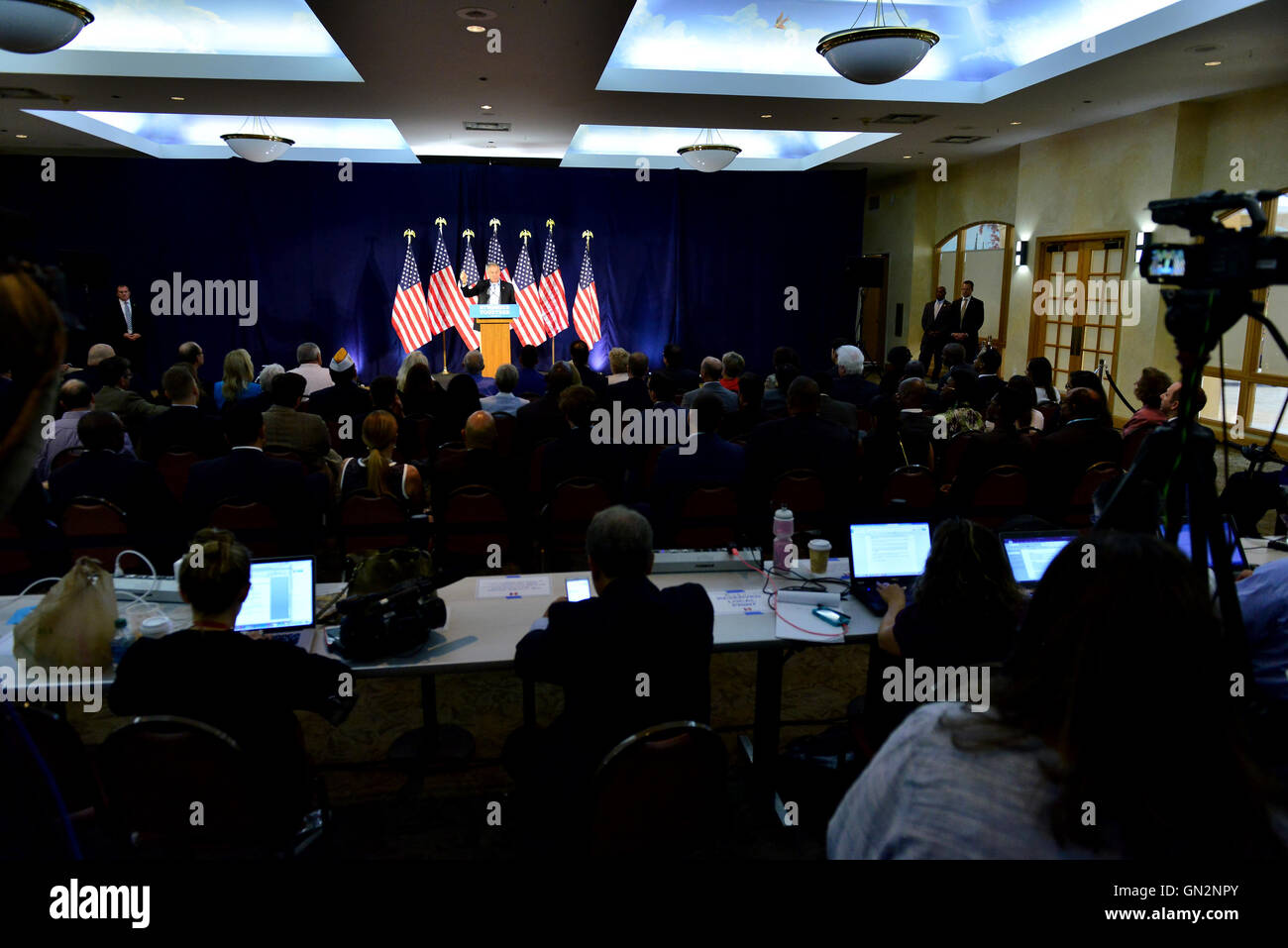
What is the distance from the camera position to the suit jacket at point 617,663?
84.6 inches

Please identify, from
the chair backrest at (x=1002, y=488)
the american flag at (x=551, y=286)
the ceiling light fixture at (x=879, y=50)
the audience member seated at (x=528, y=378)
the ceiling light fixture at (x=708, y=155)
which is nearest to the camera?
the chair backrest at (x=1002, y=488)

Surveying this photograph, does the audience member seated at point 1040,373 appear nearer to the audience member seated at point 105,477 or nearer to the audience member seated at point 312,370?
the audience member seated at point 105,477

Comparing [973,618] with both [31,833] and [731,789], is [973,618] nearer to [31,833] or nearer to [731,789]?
[731,789]

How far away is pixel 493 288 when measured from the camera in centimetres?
1237

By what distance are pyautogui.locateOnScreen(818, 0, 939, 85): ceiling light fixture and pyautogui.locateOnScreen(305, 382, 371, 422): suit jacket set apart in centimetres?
Answer: 411

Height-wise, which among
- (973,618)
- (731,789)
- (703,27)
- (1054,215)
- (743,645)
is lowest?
(731,789)

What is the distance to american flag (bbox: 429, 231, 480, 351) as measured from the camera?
39.9 feet

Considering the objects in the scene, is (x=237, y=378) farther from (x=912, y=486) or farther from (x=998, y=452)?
(x=998, y=452)

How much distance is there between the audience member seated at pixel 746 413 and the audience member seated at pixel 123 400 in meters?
3.94

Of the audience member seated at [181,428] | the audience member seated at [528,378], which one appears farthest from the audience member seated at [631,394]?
the audience member seated at [181,428]

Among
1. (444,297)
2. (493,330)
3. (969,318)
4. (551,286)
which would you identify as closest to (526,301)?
(551,286)

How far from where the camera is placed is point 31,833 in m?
0.90

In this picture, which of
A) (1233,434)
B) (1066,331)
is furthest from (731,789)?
(1066,331)
